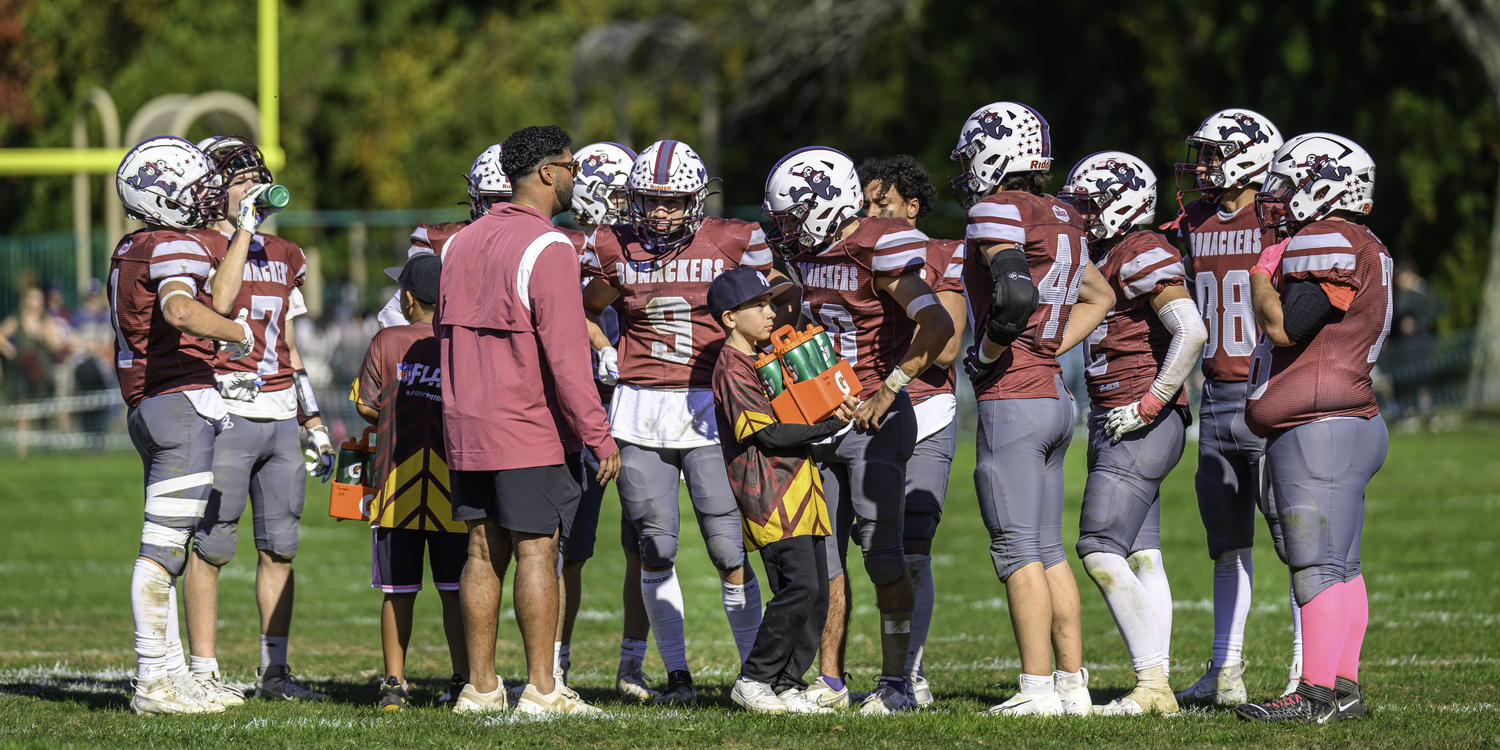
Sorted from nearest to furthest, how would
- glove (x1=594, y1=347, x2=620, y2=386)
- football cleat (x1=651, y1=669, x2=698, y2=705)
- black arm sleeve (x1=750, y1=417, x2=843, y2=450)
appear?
black arm sleeve (x1=750, y1=417, x2=843, y2=450) < football cleat (x1=651, y1=669, x2=698, y2=705) < glove (x1=594, y1=347, x2=620, y2=386)

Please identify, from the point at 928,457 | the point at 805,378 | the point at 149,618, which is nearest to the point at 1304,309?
the point at 928,457

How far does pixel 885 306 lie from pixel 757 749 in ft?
6.47

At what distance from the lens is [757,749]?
5.58 meters

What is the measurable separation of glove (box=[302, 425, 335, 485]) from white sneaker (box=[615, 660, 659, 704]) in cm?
181

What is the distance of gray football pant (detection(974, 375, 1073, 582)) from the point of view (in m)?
6.23

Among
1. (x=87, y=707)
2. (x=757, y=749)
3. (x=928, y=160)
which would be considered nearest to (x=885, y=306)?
(x=757, y=749)

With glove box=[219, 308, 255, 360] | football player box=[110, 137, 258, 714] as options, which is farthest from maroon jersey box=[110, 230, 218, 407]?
glove box=[219, 308, 255, 360]

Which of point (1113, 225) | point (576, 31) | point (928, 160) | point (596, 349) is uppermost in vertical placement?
point (576, 31)

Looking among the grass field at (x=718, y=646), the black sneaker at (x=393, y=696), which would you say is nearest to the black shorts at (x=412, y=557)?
the black sneaker at (x=393, y=696)

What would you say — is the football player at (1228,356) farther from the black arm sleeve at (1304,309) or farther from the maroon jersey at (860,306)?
the maroon jersey at (860,306)

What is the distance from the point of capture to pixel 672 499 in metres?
6.65

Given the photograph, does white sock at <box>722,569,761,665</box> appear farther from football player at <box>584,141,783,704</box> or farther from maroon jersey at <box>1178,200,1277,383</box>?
maroon jersey at <box>1178,200,1277,383</box>

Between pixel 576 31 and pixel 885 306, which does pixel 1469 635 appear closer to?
pixel 885 306

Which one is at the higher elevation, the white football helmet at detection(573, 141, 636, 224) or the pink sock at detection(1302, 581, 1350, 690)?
the white football helmet at detection(573, 141, 636, 224)
